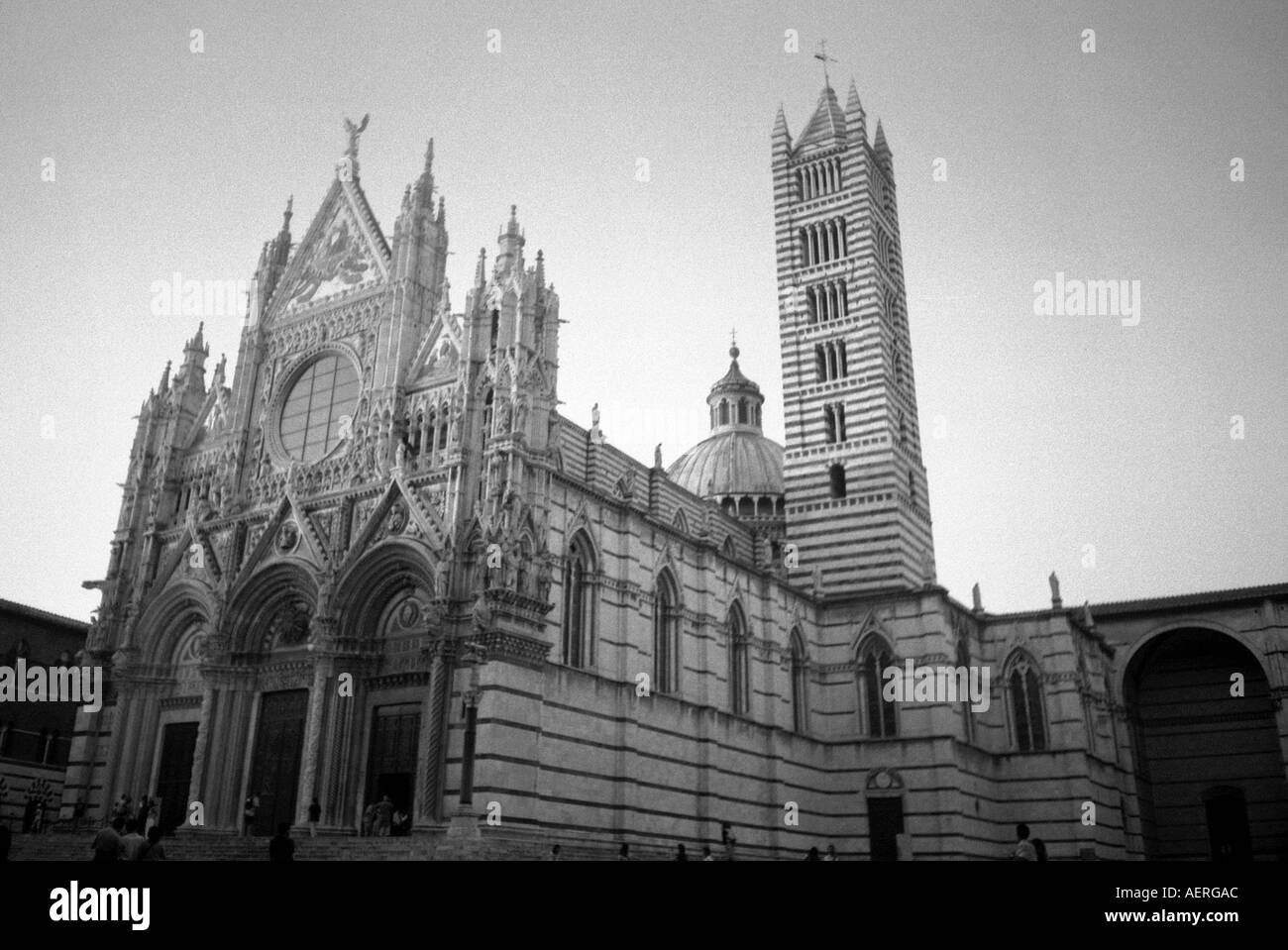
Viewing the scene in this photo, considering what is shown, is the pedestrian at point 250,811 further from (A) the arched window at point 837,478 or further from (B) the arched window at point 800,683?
(A) the arched window at point 837,478

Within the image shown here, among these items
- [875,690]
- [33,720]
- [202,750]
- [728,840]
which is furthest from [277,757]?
[875,690]

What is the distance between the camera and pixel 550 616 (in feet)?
85.6

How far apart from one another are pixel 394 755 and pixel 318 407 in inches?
404

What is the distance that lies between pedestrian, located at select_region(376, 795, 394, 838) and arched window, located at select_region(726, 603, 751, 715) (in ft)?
39.1

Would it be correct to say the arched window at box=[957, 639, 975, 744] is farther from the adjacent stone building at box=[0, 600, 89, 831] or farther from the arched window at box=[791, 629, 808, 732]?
the adjacent stone building at box=[0, 600, 89, 831]

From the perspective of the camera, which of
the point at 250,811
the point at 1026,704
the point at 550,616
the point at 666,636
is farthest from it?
the point at 1026,704

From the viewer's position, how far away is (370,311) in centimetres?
3042

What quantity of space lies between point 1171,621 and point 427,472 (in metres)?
32.1

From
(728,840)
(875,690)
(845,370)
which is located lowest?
(728,840)

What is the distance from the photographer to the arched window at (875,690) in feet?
118

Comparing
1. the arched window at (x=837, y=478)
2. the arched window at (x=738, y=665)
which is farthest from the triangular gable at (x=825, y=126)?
the arched window at (x=738, y=665)

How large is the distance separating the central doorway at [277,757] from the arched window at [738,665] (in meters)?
12.6

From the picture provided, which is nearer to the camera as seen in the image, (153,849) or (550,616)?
(153,849)

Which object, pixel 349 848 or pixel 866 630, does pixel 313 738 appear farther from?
pixel 866 630
